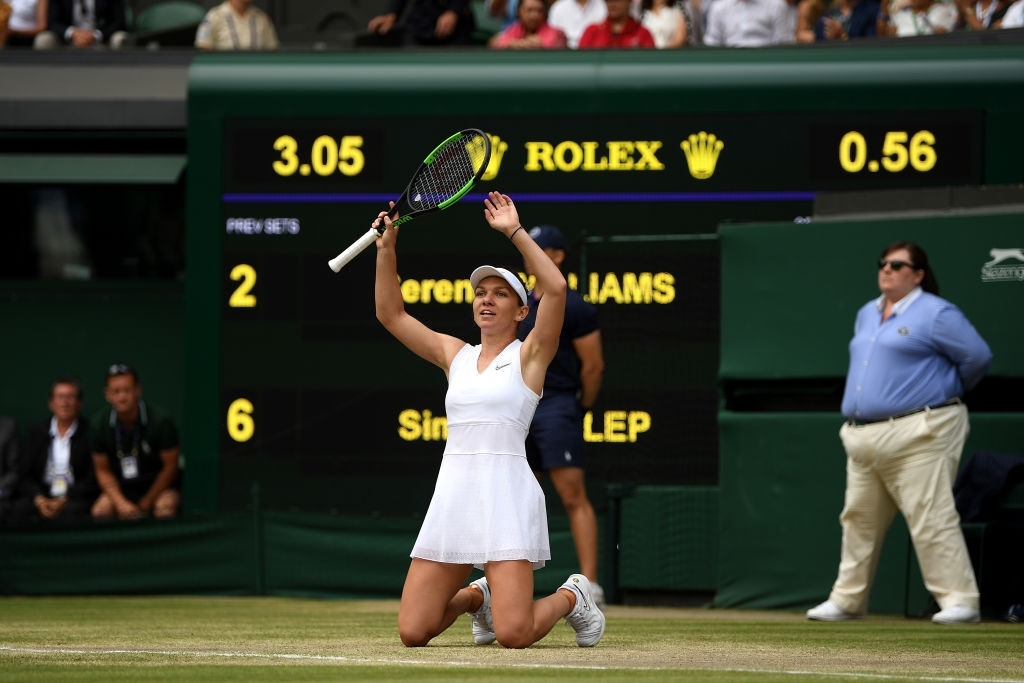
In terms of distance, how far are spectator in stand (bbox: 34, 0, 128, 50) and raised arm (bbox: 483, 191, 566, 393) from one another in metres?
8.33

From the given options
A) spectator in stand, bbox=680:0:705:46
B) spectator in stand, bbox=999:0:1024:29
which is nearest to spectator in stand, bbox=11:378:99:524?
spectator in stand, bbox=680:0:705:46

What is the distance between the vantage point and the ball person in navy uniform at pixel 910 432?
9.20 m

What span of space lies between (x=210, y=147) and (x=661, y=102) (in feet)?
9.60

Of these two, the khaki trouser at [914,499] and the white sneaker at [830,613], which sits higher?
the khaki trouser at [914,499]

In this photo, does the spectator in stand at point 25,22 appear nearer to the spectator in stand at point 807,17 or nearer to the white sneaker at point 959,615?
the spectator in stand at point 807,17

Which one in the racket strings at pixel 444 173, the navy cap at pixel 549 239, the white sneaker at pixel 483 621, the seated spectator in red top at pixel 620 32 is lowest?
the white sneaker at pixel 483 621

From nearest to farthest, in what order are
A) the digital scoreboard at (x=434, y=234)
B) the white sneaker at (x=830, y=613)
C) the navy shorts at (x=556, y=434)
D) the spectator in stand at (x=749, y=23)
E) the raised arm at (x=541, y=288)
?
the raised arm at (x=541, y=288) < the white sneaker at (x=830, y=613) < the navy shorts at (x=556, y=434) < the digital scoreboard at (x=434, y=234) < the spectator in stand at (x=749, y=23)

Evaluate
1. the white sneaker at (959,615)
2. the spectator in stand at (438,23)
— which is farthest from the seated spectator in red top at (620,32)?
the white sneaker at (959,615)

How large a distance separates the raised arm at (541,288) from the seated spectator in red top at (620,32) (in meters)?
6.15

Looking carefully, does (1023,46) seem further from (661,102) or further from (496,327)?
(496,327)

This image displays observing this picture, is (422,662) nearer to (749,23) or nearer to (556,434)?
(556,434)

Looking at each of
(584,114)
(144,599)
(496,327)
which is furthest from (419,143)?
(496,327)

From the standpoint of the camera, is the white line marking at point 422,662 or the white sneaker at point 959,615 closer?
the white line marking at point 422,662

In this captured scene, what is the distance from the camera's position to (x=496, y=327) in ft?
22.9
